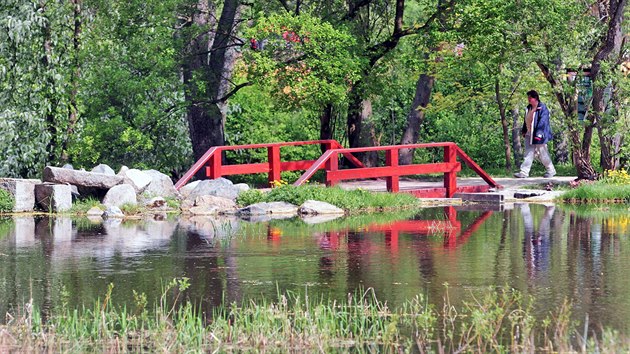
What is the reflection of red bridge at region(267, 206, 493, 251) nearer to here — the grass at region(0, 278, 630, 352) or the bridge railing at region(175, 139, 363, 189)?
the bridge railing at region(175, 139, 363, 189)

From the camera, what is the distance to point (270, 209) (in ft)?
79.9

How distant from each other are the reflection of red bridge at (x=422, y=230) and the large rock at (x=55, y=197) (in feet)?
16.8

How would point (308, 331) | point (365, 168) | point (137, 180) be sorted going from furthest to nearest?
1. point (365, 168)
2. point (137, 180)
3. point (308, 331)

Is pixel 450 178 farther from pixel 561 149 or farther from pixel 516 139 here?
pixel 516 139

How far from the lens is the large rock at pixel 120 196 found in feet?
80.9

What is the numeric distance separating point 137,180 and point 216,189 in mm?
1563

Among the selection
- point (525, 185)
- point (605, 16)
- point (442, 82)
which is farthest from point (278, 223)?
point (442, 82)

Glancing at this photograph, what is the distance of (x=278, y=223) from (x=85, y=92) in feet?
35.6

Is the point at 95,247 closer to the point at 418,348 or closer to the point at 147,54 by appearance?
the point at 418,348

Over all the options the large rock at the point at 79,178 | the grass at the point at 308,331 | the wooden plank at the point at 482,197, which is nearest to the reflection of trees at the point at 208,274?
the grass at the point at 308,331

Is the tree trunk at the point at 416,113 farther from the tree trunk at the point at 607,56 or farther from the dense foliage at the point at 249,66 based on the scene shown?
the tree trunk at the point at 607,56

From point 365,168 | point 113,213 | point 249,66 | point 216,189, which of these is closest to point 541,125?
point 365,168

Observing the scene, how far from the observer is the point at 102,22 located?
31.5 metres

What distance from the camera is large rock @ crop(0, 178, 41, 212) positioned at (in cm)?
2477
